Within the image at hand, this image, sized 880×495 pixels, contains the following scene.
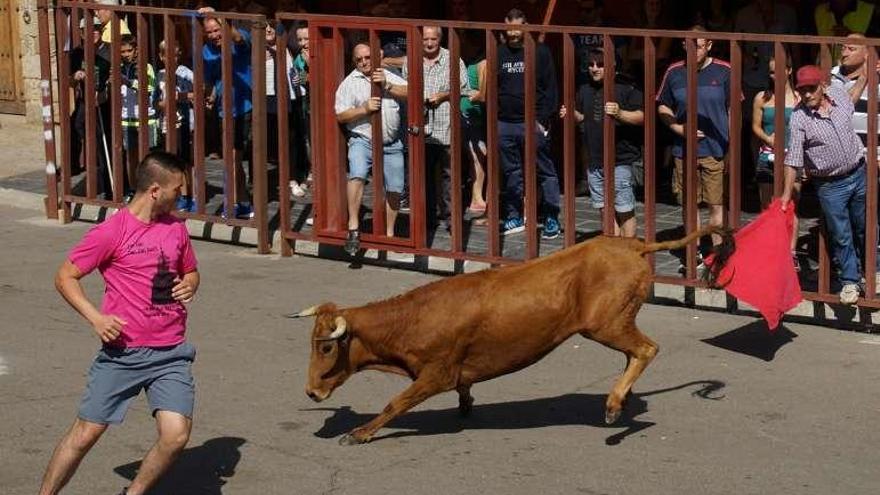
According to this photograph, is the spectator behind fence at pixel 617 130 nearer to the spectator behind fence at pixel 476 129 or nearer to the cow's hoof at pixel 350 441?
the spectator behind fence at pixel 476 129

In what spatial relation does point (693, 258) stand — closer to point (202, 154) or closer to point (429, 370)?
point (429, 370)

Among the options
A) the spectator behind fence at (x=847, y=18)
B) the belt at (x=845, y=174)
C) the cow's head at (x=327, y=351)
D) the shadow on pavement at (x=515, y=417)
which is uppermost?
the spectator behind fence at (x=847, y=18)

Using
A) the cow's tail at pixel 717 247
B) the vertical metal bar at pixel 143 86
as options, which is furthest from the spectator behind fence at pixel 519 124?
the vertical metal bar at pixel 143 86

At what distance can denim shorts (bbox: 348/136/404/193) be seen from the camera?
13078 millimetres

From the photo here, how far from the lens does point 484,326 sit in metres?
8.65

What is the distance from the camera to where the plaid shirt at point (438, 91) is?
42.5ft

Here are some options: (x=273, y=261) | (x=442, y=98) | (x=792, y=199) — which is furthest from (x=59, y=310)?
(x=792, y=199)

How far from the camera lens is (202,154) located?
14.1m

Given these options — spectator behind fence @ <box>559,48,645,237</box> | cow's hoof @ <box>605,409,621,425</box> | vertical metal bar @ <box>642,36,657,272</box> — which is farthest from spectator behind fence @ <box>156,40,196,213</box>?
cow's hoof @ <box>605,409,621,425</box>

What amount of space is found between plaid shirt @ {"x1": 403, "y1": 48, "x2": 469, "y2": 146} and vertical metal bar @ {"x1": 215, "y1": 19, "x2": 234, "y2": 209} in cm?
151

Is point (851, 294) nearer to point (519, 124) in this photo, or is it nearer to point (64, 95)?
point (519, 124)

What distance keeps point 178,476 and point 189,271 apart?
1.28 m

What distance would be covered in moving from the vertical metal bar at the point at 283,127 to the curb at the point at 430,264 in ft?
0.50

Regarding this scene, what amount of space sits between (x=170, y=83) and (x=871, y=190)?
6049 millimetres
